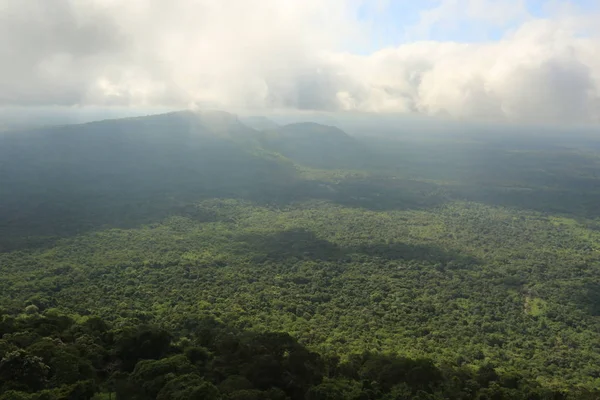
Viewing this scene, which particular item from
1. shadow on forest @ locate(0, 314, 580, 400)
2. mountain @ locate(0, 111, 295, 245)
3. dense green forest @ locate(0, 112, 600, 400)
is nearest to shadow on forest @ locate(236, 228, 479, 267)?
dense green forest @ locate(0, 112, 600, 400)

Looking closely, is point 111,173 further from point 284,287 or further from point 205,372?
point 205,372

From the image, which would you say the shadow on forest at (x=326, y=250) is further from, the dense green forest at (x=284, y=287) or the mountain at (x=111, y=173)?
the mountain at (x=111, y=173)

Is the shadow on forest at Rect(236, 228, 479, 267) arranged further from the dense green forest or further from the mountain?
the mountain

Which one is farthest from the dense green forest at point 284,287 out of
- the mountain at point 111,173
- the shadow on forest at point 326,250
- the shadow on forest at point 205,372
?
the mountain at point 111,173

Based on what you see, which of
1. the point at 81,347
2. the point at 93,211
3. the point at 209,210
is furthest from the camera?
the point at 209,210

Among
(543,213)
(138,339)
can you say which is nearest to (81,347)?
(138,339)

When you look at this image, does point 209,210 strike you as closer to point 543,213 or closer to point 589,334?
point 589,334

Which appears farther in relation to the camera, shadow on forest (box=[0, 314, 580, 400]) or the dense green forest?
the dense green forest
